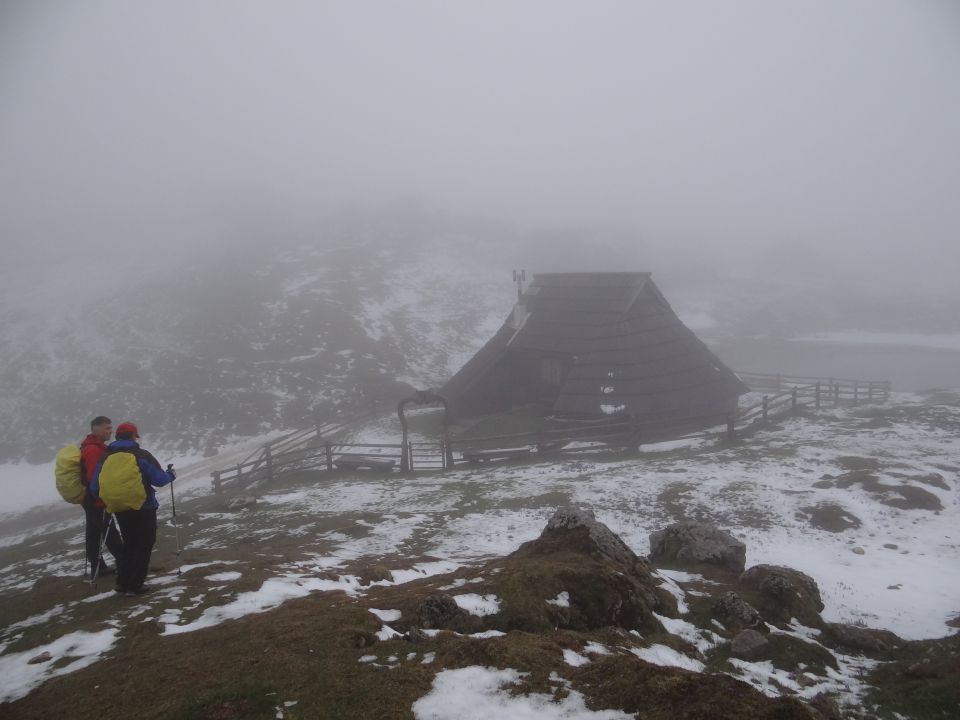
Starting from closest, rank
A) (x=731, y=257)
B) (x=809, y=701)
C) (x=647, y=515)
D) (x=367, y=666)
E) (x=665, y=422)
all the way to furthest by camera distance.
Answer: (x=367, y=666) < (x=809, y=701) < (x=647, y=515) < (x=665, y=422) < (x=731, y=257)

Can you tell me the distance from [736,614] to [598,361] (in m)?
17.1

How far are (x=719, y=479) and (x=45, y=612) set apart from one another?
51.5 feet

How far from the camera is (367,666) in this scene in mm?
5520

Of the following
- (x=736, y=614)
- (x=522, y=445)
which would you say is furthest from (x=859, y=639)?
(x=522, y=445)

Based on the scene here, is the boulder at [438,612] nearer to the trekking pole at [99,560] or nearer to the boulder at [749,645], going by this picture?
the boulder at [749,645]

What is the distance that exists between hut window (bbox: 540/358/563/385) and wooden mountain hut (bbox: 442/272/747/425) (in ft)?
0.16

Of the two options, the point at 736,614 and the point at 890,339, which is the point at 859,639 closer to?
the point at 736,614

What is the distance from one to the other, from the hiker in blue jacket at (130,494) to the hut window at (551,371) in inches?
796

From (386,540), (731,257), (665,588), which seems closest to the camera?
(665,588)

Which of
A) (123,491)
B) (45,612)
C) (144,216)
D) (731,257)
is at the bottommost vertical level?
(45,612)

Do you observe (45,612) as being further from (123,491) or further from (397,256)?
(397,256)

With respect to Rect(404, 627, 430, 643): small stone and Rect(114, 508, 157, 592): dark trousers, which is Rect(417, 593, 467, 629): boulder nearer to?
Rect(404, 627, 430, 643): small stone

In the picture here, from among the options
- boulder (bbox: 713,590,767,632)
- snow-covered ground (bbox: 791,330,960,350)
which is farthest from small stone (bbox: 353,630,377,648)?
snow-covered ground (bbox: 791,330,960,350)

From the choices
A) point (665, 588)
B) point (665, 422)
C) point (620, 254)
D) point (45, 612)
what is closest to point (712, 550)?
point (665, 588)
